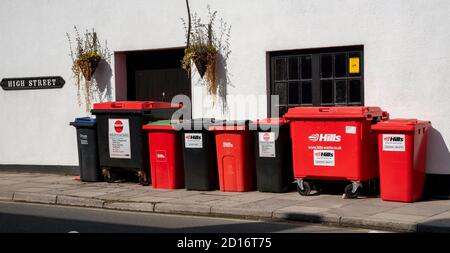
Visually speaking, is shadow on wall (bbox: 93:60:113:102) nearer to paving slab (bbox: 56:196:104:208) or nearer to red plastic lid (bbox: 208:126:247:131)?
paving slab (bbox: 56:196:104:208)

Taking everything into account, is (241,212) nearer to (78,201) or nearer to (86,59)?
(78,201)

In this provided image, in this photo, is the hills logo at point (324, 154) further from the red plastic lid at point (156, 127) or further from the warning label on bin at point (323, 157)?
the red plastic lid at point (156, 127)

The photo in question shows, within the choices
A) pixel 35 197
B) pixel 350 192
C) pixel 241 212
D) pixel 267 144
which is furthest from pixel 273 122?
pixel 35 197

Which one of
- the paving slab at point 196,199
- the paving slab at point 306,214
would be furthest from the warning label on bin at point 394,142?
the paving slab at point 196,199

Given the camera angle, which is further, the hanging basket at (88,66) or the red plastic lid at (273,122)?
the hanging basket at (88,66)

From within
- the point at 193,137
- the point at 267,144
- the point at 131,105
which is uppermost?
the point at 131,105

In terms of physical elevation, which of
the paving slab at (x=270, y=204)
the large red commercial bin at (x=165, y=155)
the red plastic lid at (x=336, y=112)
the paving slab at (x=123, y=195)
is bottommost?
the paving slab at (x=123, y=195)

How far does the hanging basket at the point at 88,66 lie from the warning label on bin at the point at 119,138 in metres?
1.78

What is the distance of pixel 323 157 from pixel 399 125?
133 centimetres

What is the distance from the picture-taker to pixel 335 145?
1105 centimetres

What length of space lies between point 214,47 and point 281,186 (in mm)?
3161

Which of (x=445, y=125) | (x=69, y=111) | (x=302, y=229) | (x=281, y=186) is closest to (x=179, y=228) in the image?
(x=302, y=229)

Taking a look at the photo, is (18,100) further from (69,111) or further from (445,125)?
(445,125)

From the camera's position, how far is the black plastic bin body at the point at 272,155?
457 inches
